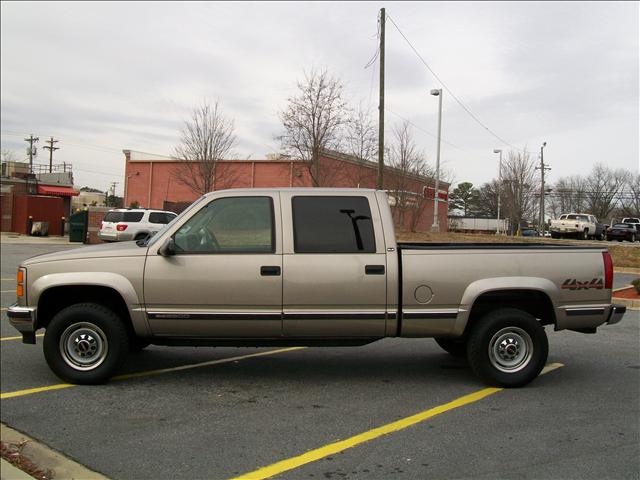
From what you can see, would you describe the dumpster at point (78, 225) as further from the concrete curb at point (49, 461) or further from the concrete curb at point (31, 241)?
the concrete curb at point (49, 461)

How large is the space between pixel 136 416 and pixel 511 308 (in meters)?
3.61

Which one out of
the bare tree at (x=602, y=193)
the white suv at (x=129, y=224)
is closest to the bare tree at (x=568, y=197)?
the bare tree at (x=602, y=193)

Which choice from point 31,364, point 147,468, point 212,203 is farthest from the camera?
point 31,364

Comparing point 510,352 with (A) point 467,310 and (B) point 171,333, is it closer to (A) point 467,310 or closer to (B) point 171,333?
(A) point 467,310

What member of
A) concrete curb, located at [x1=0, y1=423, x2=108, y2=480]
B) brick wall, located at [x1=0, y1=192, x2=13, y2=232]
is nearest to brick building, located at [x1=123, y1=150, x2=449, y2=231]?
brick wall, located at [x1=0, y1=192, x2=13, y2=232]

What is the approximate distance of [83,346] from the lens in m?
5.27

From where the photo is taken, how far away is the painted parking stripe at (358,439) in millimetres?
3594

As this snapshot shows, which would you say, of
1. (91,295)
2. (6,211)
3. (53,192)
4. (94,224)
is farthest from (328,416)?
(53,192)

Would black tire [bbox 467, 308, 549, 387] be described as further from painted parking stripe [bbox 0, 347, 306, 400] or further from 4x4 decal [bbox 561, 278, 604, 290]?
painted parking stripe [bbox 0, 347, 306, 400]

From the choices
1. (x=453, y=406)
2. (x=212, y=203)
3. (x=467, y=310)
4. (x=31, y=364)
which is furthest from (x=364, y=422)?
(x=31, y=364)

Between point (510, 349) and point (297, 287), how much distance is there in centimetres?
218

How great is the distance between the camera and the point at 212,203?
5293mm

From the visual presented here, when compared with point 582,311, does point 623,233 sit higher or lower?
higher

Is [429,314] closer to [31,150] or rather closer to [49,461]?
[49,461]
